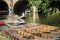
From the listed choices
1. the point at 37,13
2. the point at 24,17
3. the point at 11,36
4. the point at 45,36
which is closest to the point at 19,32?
the point at 11,36

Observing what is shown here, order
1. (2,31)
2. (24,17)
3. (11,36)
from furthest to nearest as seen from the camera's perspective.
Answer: (24,17) < (2,31) < (11,36)

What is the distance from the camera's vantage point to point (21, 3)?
61.0 m

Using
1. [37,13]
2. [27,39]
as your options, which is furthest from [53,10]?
[37,13]

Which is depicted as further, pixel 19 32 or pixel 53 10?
pixel 53 10

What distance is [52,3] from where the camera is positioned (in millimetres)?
29969

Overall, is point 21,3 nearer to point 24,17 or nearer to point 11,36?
point 24,17

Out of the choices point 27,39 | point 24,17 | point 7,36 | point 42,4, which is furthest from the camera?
point 24,17

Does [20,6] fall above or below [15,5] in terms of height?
below

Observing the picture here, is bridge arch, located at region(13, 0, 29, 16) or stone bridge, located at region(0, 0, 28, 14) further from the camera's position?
bridge arch, located at region(13, 0, 29, 16)

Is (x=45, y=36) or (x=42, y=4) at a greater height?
(x=42, y=4)

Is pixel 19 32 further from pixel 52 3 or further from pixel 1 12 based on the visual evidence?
pixel 1 12

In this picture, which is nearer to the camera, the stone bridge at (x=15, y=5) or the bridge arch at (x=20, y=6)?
the stone bridge at (x=15, y=5)

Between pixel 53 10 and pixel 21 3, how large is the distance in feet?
97.9

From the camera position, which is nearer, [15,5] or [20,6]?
[15,5]
